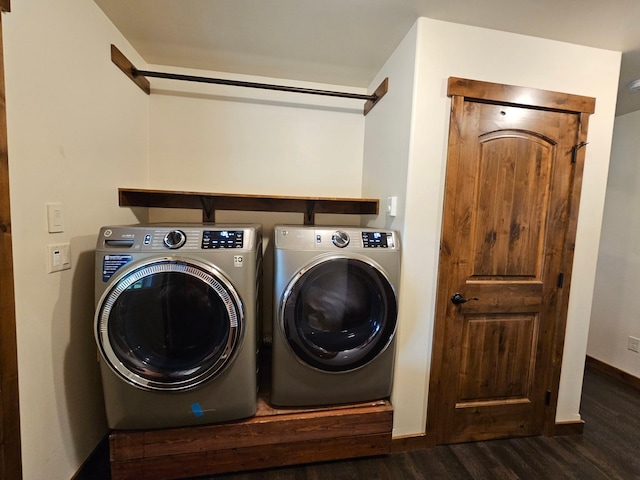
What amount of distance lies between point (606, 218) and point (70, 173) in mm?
4009

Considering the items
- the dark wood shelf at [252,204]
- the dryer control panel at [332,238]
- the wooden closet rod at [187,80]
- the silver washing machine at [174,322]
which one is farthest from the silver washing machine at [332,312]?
the wooden closet rod at [187,80]

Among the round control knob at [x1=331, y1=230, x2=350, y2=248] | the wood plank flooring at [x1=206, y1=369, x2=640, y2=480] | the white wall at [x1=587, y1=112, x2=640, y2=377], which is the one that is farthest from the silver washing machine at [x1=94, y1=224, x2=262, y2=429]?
the white wall at [x1=587, y1=112, x2=640, y2=377]

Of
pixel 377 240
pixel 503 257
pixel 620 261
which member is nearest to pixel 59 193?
pixel 377 240

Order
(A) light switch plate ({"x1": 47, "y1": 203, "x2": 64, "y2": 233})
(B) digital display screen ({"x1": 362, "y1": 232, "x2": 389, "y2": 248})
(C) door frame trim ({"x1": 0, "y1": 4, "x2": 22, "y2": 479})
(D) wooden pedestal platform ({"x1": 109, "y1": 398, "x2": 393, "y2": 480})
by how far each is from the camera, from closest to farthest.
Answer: (C) door frame trim ({"x1": 0, "y1": 4, "x2": 22, "y2": 479}), (A) light switch plate ({"x1": 47, "y1": 203, "x2": 64, "y2": 233}), (D) wooden pedestal platform ({"x1": 109, "y1": 398, "x2": 393, "y2": 480}), (B) digital display screen ({"x1": 362, "y1": 232, "x2": 389, "y2": 248})

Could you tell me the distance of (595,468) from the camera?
4.89 feet

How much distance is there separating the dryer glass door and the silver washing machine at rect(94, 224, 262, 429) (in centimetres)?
24

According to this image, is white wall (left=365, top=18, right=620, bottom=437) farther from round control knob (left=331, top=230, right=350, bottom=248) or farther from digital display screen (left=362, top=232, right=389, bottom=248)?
round control knob (left=331, top=230, right=350, bottom=248)

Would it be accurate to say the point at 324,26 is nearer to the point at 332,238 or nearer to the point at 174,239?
the point at 332,238

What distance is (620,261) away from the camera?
7.84ft

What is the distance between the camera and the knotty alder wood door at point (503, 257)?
4.80ft

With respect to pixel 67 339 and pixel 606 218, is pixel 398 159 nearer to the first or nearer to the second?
pixel 67 339

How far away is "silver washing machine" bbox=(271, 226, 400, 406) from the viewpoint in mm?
1298

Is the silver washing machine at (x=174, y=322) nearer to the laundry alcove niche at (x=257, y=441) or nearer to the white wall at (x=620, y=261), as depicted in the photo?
the laundry alcove niche at (x=257, y=441)

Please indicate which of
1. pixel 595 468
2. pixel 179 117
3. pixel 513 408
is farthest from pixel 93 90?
pixel 595 468
